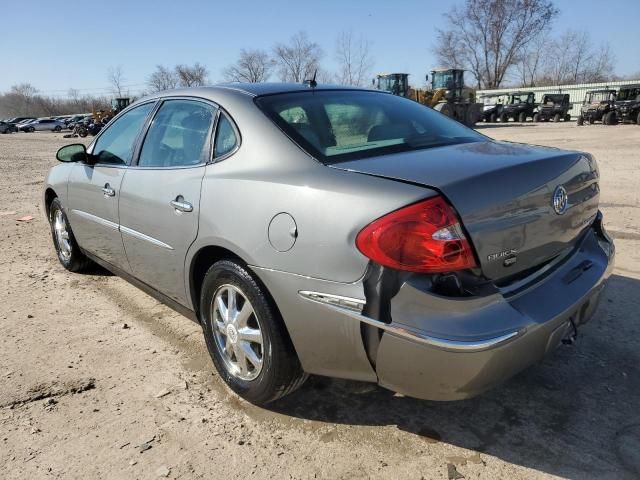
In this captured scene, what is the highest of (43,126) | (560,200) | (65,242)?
(560,200)

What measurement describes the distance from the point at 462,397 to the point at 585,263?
0.99 metres

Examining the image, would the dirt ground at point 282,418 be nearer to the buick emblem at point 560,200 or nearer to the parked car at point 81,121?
the buick emblem at point 560,200

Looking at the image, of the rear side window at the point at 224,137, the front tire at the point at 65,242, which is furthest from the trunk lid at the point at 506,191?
the front tire at the point at 65,242

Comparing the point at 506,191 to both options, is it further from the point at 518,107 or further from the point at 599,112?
the point at 518,107

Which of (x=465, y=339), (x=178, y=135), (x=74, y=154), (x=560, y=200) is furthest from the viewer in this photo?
(x=74, y=154)

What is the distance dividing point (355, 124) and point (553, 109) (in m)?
40.7

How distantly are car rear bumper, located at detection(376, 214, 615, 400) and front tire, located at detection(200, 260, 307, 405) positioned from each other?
1.69 feet

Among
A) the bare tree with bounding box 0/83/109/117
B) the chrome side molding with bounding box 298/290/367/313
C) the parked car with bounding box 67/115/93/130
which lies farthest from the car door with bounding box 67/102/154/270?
the bare tree with bounding box 0/83/109/117

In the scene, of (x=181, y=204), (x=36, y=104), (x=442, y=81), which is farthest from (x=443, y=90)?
(x=36, y=104)

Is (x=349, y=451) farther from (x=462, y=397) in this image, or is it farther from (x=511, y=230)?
(x=511, y=230)

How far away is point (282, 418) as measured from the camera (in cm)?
254

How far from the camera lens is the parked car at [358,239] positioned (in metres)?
1.89

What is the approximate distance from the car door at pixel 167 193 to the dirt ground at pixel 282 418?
22.3 inches

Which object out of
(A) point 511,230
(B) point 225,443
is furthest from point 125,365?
(A) point 511,230
